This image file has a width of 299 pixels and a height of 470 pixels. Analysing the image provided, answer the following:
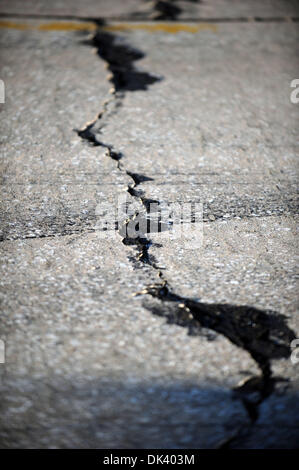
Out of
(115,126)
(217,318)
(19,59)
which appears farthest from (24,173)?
(19,59)

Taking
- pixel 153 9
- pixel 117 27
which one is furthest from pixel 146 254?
pixel 153 9

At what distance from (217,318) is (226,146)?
4.58 ft

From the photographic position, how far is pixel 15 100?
10.0ft

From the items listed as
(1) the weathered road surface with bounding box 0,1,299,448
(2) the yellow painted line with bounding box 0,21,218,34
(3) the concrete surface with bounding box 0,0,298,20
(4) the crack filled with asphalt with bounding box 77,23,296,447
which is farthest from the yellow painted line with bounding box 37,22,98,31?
(4) the crack filled with asphalt with bounding box 77,23,296,447

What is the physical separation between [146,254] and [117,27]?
3.23m

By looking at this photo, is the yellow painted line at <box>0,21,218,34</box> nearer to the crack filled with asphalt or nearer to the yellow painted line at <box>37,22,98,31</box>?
the yellow painted line at <box>37,22,98,31</box>

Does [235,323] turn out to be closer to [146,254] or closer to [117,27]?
[146,254]

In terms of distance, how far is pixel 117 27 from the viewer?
4.34m

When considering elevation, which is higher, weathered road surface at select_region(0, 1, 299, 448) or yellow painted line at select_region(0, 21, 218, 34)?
yellow painted line at select_region(0, 21, 218, 34)

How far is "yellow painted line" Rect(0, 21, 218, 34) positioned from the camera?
4.30m

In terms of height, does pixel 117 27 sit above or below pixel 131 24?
below

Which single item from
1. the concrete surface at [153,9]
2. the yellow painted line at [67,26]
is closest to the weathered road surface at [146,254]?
the yellow painted line at [67,26]

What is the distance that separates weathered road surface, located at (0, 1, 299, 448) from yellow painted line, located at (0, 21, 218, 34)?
504 millimetres
